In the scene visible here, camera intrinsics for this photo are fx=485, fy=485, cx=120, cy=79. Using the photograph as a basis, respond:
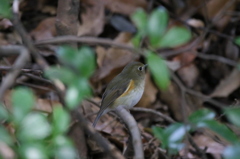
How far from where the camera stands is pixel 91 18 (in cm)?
639

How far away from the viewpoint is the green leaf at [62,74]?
6.11 ft

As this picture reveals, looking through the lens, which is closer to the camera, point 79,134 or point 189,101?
point 79,134

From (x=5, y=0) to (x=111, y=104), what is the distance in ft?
9.79

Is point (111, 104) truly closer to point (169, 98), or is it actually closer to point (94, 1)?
point (169, 98)

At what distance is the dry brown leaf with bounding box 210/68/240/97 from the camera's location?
6.49m

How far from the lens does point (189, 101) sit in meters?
6.23

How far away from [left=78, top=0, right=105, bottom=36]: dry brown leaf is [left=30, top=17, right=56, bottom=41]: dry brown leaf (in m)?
0.36

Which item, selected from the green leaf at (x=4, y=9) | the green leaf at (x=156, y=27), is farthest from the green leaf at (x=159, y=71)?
the green leaf at (x=4, y=9)

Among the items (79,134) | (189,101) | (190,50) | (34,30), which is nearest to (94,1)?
(34,30)

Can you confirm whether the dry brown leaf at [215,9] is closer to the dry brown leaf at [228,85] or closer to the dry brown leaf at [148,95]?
the dry brown leaf at [228,85]

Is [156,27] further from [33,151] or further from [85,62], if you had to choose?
[33,151]

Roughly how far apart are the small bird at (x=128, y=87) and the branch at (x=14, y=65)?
2785 millimetres

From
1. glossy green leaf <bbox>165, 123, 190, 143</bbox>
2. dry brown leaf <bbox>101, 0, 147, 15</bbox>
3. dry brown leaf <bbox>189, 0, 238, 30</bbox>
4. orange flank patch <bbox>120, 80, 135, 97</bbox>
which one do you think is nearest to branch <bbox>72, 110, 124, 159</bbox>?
glossy green leaf <bbox>165, 123, 190, 143</bbox>

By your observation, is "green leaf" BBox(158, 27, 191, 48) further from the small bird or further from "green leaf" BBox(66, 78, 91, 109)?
the small bird
